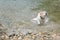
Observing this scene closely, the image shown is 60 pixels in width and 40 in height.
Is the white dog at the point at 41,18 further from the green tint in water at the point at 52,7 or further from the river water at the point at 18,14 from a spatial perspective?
the green tint in water at the point at 52,7

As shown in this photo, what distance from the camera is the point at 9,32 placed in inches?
258

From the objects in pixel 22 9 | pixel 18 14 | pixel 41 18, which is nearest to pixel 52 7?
pixel 22 9

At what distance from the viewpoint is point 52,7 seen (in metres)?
9.20

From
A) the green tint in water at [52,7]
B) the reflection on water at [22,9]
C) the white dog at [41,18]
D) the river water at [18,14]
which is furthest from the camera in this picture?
the green tint in water at [52,7]

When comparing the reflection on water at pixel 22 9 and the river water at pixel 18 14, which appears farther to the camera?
the reflection on water at pixel 22 9

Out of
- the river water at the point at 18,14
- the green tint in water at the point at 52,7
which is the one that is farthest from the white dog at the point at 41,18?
the green tint in water at the point at 52,7

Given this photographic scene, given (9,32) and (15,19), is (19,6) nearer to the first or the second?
(15,19)

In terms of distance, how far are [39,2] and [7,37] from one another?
3.92 meters

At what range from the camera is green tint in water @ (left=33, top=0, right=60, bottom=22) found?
823 centimetres

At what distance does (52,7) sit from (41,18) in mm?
1819

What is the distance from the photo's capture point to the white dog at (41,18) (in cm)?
746

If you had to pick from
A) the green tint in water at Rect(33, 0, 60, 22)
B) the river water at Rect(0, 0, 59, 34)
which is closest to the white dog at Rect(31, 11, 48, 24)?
the river water at Rect(0, 0, 59, 34)

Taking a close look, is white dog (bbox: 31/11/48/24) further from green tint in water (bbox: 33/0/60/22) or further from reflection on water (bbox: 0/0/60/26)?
green tint in water (bbox: 33/0/60/22)

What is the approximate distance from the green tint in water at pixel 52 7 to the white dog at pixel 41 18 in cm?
50
